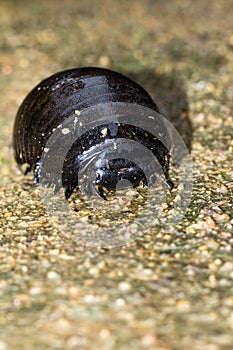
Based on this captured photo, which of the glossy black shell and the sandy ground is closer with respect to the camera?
the sandy ground

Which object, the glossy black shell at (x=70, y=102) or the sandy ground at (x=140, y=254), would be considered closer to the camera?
the sandy ground at (x=140, y=254)

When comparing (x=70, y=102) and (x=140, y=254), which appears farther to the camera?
(x=70, y=102)

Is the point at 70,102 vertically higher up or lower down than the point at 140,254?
higher up

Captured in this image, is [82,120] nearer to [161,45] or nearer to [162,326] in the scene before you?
[162,326]
